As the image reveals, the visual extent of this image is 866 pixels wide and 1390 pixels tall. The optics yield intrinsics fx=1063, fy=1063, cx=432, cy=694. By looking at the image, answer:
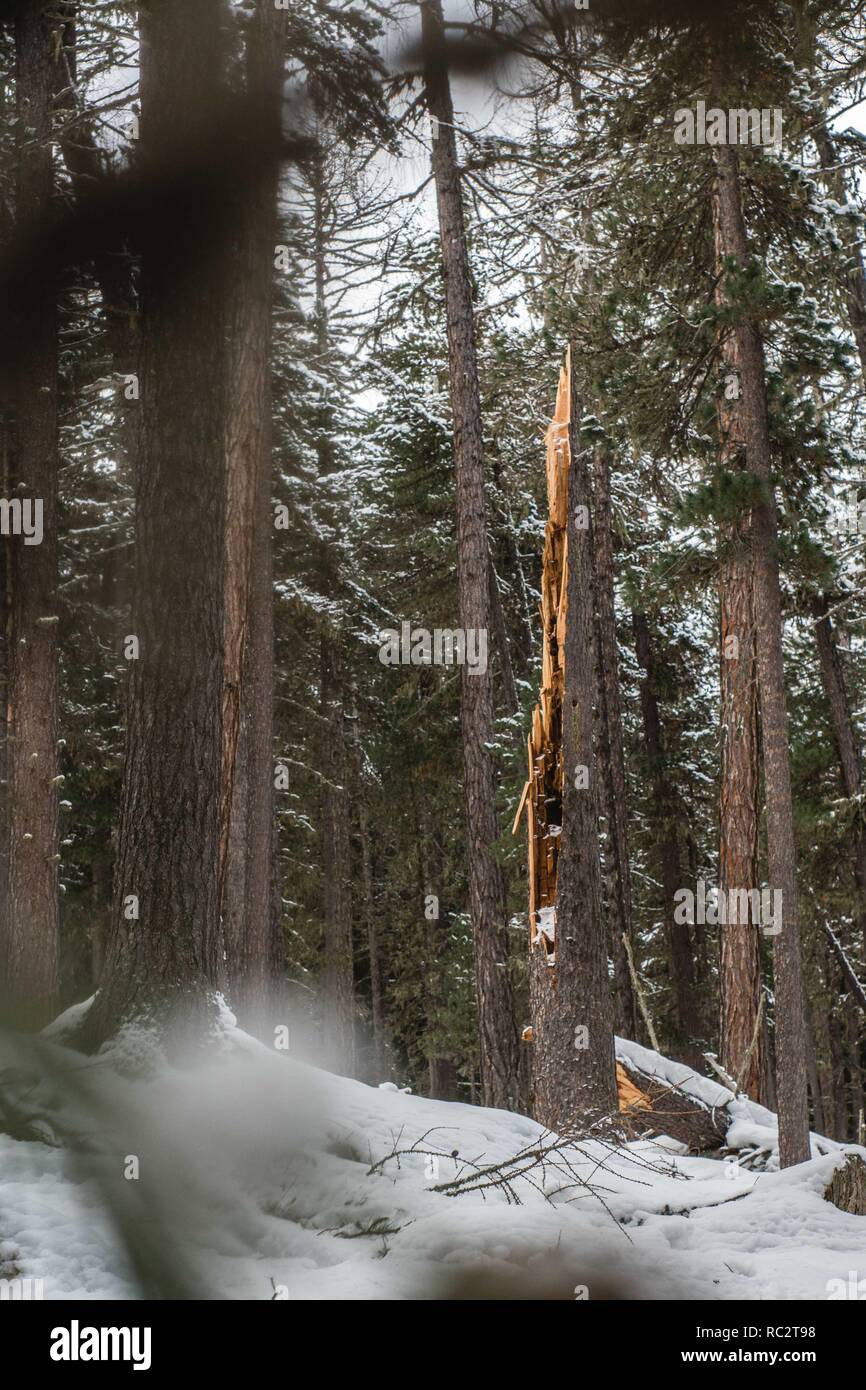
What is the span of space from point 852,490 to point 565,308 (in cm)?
513

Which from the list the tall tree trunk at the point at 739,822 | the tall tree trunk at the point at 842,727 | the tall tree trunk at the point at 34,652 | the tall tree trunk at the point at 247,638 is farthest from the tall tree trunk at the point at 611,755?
the tall tree trunk at the point at 34,652

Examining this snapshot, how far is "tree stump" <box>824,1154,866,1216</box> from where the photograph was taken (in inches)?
211

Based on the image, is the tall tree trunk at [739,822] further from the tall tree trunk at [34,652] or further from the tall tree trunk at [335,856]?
the tall tree trunk at [335,856]

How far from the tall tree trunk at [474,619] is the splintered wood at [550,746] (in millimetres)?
4119

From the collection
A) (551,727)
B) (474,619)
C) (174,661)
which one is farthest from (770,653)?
(174,661)

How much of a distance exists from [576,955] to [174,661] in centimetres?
380

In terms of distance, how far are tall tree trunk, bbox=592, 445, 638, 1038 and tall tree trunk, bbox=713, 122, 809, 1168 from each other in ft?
22.1

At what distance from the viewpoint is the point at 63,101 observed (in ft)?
39.3

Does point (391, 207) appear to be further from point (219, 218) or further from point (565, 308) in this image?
point (219, 218)

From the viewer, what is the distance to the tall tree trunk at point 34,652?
35.9 feet

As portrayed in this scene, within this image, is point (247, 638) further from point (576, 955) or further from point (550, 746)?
point (576, 955)

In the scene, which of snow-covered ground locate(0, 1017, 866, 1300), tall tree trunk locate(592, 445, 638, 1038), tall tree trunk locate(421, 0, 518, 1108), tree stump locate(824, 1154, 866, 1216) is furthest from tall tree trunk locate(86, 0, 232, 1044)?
tall tree trunk locate(592, 445, 638, 1038)

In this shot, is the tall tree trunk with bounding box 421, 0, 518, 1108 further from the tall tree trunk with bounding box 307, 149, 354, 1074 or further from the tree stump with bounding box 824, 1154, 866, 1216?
the tall tree trunk with bounding box 307, 149, 354, 1074

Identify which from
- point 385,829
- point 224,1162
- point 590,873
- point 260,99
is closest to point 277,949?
point 385,829
